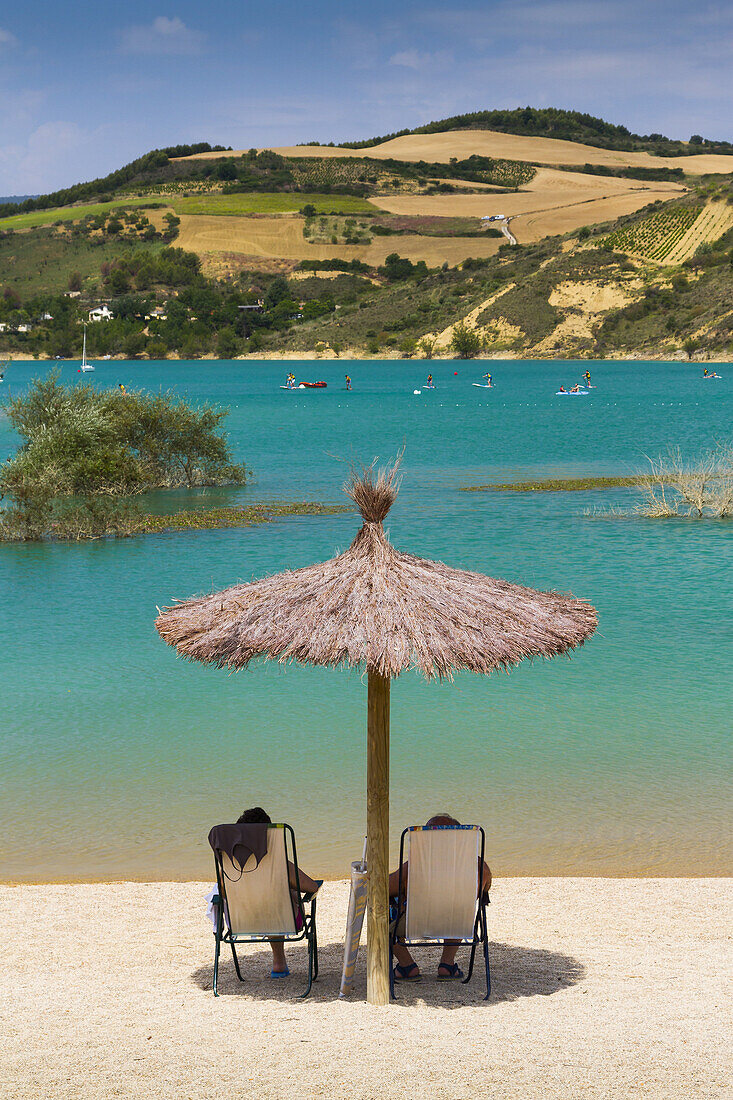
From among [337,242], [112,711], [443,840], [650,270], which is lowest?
[112,711]

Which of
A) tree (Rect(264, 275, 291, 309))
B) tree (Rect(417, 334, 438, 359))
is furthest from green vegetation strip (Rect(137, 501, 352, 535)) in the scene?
tree (Rect(264, 275, 291, 309))

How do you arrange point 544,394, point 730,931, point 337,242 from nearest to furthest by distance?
point 730,931, point 544,394, point 337,242

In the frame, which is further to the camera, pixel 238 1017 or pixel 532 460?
pixel 532 460

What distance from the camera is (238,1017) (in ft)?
18.7

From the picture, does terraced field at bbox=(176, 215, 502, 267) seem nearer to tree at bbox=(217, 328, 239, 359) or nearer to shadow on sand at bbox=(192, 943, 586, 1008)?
tree at bbox=(217, 328, 239, 359)

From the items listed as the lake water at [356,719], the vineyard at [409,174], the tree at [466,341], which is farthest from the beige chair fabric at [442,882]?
the vineyard at [409,174]

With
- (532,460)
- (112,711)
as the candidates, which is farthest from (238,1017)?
(532,460)

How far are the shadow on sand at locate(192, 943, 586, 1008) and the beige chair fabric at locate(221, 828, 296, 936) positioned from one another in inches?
16.4

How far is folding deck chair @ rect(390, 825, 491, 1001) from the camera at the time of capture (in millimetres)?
5812

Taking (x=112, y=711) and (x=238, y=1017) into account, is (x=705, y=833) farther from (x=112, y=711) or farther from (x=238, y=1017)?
(x=112, y=711)

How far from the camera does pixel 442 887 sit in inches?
232

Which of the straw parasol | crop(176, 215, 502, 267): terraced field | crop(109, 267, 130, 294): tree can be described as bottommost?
the straw parasol

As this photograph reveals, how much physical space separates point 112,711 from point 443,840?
845cm

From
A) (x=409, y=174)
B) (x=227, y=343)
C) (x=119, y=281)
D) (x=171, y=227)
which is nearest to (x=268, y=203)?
(x=171, y=227)
